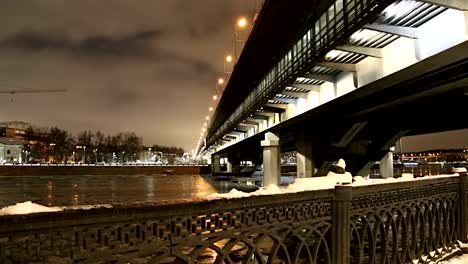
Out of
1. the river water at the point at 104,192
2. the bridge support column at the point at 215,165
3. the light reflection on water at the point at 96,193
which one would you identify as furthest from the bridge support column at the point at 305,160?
the bridge support column at the point at 215,165

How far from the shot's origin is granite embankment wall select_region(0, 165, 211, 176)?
275ft

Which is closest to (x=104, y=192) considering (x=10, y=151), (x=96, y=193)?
(x=96, y=193)

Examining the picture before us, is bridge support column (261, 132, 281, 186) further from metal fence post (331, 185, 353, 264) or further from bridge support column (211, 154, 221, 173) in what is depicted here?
bridge support column (211, 154, 221, 173)

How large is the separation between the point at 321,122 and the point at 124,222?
3108cm

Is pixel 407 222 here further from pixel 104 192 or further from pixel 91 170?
pixel 91 170

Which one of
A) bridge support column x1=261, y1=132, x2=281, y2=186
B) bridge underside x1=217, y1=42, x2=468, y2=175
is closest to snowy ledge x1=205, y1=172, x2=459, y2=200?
bridge underside x1=217, y1=42, x2=468, y2=175

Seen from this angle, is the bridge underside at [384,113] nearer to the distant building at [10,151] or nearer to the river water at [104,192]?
the river water at [104,192]

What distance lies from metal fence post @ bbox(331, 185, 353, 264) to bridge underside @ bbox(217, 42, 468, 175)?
28.7 feet

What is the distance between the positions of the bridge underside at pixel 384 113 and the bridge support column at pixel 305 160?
1.28ft

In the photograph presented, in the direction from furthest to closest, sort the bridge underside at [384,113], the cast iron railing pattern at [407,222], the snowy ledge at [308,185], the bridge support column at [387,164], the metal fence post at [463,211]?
1. the bridge support column at [387,164]
2. the bridge underside at [384,113]
3. the metal fence post at [463,211]
4. the cast iron railing pattern at [407,222]
5. the snowy ledge at [308,185]

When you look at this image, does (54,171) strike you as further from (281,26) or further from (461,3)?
(461,3)

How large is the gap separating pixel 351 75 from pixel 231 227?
1707cm

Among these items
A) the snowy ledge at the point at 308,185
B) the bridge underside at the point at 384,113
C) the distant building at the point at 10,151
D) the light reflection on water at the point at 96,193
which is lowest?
the light reflection on water at the point at 96,193

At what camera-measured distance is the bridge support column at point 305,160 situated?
3869 centimetres
